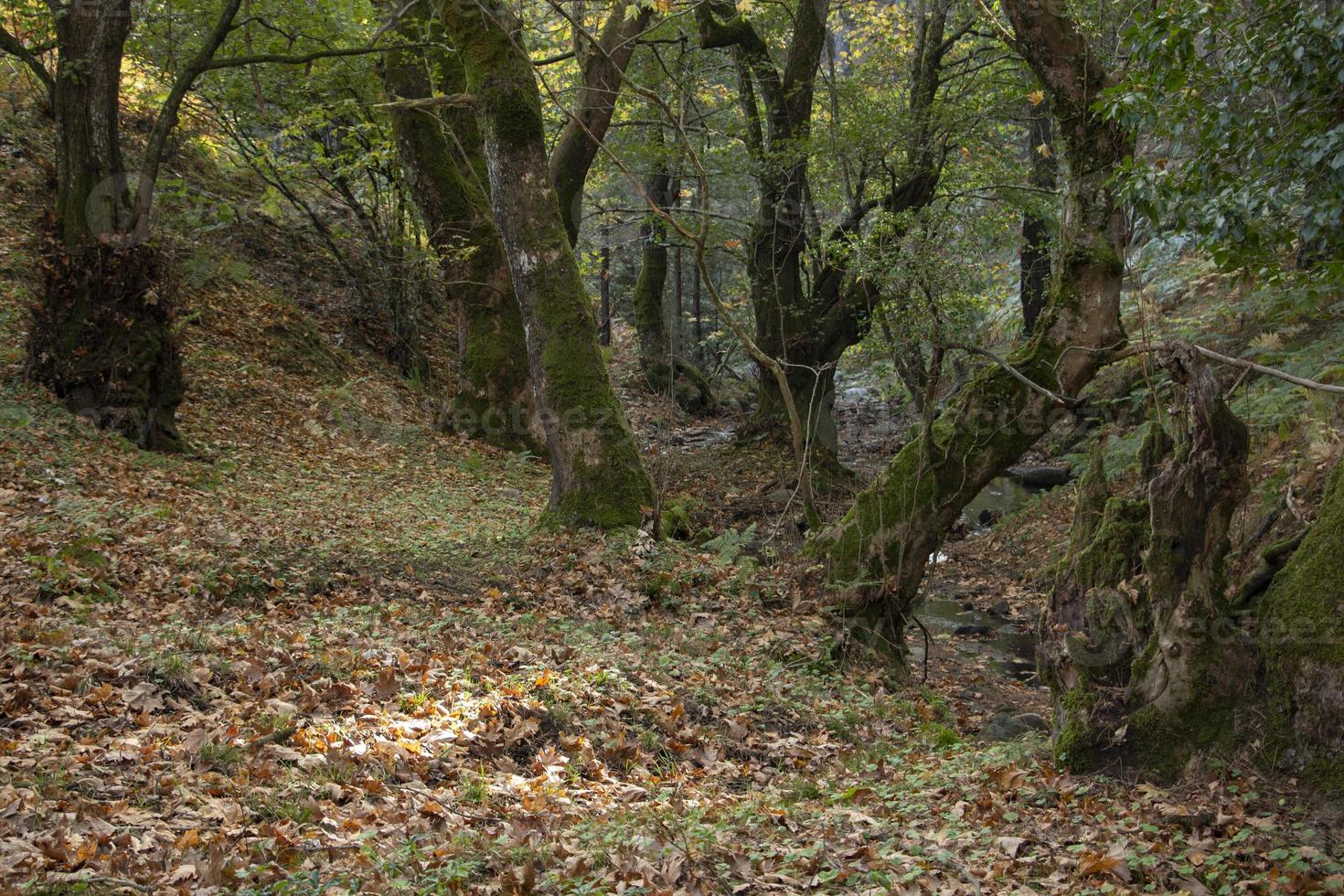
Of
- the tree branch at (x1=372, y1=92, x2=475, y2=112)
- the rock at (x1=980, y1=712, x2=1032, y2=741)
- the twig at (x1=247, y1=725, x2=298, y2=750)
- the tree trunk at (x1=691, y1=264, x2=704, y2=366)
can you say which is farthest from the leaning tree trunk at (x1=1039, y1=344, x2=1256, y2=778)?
the tree trunk at (x1=691, y1=264, x2=704, y2=366)

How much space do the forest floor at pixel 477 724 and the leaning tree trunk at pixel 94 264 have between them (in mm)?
456

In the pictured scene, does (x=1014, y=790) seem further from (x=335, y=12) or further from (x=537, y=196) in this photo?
(x=335, y=12)

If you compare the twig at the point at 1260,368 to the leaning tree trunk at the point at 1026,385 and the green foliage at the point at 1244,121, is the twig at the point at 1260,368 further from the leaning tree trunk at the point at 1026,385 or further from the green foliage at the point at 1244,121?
the leaning tree trunk at the point at 1026,385

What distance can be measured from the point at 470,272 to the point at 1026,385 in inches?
389

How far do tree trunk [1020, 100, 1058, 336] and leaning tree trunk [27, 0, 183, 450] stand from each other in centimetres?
1282

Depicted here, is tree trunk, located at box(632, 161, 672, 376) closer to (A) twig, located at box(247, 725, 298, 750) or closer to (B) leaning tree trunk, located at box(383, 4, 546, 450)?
(B) leaning tree trunk, located at box(383, 4, 546, 450)

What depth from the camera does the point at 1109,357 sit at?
770cm

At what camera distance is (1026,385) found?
8180 mm

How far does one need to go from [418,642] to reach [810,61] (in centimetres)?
1311

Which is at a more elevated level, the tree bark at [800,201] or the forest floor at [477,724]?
the tree bark at [800,201]

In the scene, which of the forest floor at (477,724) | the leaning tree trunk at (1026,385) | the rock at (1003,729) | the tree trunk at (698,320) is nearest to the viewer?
the forest floor at (477,724)

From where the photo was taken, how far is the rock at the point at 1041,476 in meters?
17.0

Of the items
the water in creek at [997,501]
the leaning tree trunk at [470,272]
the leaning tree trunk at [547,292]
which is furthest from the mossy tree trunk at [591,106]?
the water in creek at [997,501]

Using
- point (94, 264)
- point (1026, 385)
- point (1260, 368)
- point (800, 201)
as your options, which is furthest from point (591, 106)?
point (1260, 368)
